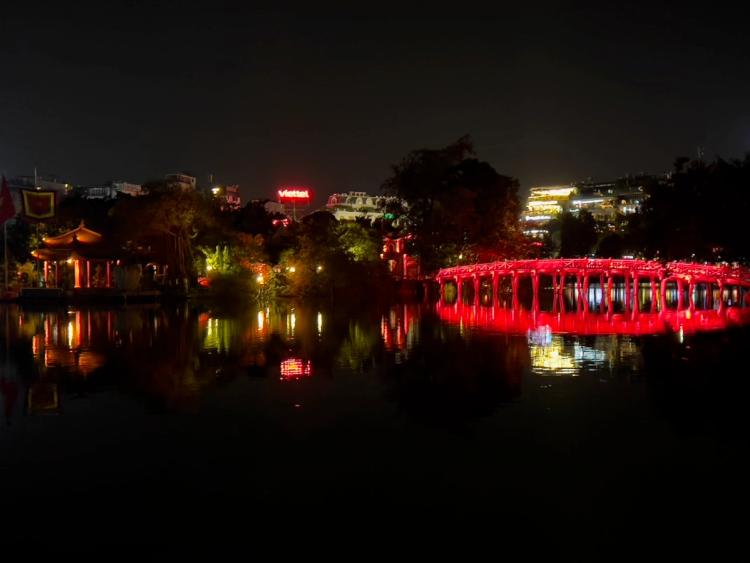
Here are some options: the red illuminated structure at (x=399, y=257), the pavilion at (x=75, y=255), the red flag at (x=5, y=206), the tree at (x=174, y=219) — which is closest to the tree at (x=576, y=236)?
the red illuminated structure at (x=399, y=257)

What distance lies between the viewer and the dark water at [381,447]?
672 centimetres

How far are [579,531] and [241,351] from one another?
45.1 feet

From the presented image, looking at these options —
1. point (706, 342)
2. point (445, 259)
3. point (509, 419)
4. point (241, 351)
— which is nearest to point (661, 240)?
point (445, 259)

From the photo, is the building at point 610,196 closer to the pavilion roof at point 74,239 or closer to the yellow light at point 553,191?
the yellow light at point 553,191

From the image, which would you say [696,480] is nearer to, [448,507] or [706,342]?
[448,507]

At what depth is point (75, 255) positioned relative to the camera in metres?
45.5

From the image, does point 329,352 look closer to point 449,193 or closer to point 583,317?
point 583,317

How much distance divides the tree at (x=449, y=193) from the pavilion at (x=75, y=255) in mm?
20950

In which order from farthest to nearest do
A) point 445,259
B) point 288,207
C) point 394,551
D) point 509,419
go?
point 288,207 < point 445,259 < point 509,419 < point 394,551

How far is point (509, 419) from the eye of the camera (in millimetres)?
10867

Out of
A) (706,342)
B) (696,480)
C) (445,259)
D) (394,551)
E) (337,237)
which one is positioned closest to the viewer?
(394,551)

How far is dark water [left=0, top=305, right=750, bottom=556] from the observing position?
22.1ft

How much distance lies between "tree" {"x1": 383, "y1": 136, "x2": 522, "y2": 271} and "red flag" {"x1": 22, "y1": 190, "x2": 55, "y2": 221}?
23625 millimetres

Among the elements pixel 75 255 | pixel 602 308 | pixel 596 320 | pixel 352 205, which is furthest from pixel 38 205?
pixel 352 205
